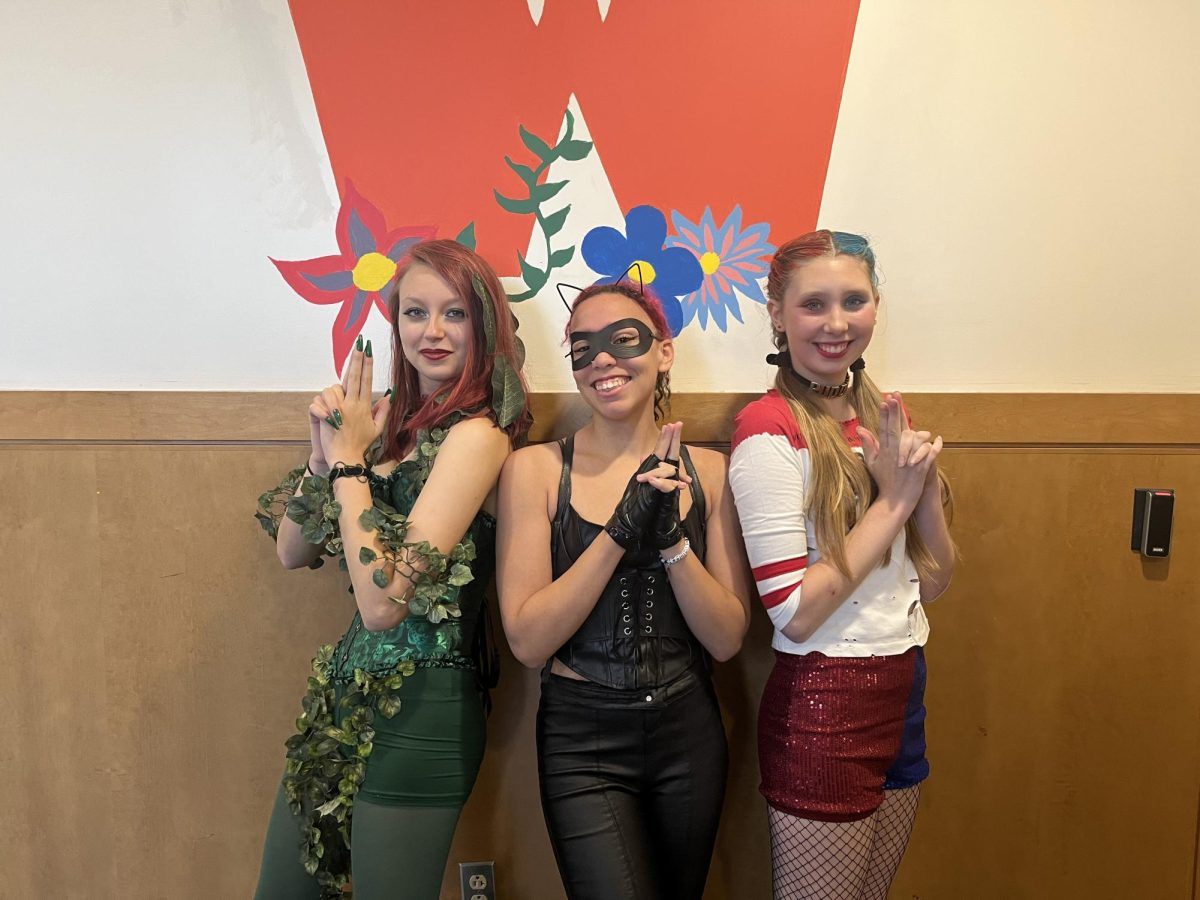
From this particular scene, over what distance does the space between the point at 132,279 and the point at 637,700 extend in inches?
59.3

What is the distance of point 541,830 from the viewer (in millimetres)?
1845

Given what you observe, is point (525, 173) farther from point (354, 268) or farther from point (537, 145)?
point (354, 268)

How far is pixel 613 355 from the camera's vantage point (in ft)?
4.68

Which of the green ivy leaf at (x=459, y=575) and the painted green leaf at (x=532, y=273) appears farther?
the painted green leaf at (x=532, y=273)

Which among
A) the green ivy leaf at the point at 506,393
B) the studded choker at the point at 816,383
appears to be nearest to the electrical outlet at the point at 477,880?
the green ivy leaf at the point at 506,393

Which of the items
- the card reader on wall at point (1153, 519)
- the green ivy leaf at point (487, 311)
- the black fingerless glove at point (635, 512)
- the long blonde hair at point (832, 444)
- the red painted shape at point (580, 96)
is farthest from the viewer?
the card reader on wall at point (1153, 519)

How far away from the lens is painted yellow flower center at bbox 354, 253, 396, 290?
173 cm

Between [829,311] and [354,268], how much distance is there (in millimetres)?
1072

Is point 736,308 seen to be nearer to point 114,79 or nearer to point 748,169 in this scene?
point 748,169

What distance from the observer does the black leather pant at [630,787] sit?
1.37 metres

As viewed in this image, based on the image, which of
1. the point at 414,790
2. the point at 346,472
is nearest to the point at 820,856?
the point at 414,790

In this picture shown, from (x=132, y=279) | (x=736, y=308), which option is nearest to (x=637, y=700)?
(x=736, y=308)

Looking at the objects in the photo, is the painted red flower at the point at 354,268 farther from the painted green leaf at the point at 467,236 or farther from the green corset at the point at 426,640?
the green corset at the point at 426,640

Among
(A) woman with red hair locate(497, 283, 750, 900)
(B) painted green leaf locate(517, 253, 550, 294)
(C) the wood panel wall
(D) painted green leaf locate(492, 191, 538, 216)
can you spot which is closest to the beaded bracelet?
(A) woman with red hair locate(497, 283, 750, 900)
